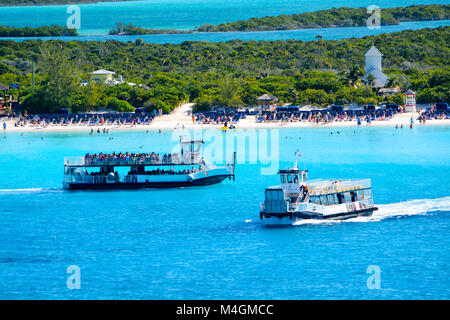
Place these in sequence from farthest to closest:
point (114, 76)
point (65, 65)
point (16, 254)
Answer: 1. point (114, 76)
2. point (65, 65)
3. point (16, 254)

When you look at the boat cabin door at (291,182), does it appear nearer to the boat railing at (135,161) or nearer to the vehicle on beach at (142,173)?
the vehicle on beach at (142,173)

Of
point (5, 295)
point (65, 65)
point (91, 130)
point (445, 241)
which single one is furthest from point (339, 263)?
point (65, 65)

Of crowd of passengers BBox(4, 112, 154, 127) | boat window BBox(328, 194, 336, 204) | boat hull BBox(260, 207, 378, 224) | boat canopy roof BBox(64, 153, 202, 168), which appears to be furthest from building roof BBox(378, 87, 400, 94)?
boat window BBox(328, 194, 336, 204)

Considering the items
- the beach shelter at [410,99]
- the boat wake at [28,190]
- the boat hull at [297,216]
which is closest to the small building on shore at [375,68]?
the beach shelter at [410,99]

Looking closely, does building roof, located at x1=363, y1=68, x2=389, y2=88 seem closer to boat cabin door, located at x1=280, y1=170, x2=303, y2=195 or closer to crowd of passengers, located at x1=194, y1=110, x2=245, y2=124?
crowd of passengers, located at x1=194, y1=110, x2=245, y2=124

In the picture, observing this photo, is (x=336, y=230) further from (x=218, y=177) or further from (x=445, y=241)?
(x=218, y=177)
